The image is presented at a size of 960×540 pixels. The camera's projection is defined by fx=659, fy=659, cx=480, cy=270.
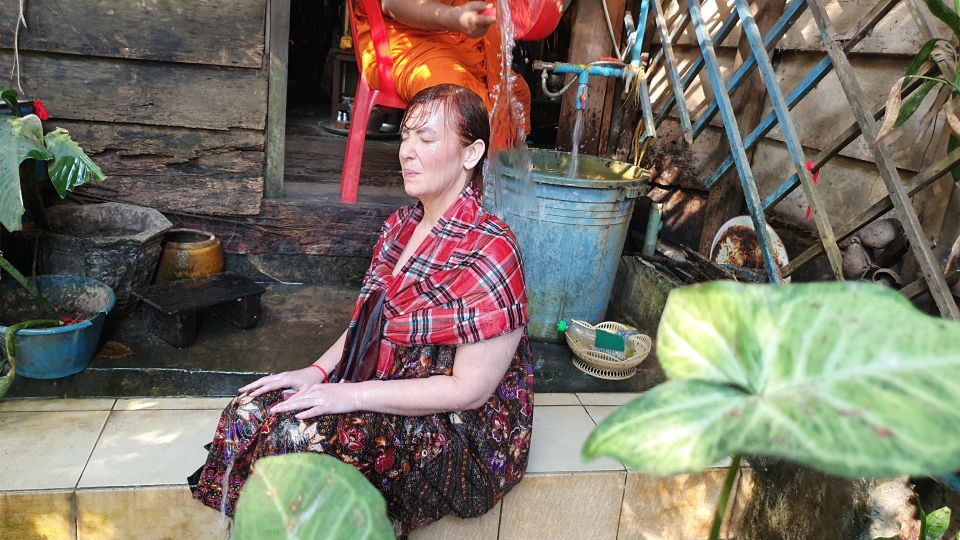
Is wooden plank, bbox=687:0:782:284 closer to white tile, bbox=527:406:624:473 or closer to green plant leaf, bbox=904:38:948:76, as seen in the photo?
green plant leaf, bbox=904:38:948:76

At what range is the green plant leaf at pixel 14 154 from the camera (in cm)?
217

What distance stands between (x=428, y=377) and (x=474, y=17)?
125 cm

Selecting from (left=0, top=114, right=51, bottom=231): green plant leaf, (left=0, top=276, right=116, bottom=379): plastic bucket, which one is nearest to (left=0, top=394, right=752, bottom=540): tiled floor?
(left=0, top=276, right=116, bottom=379): plastic bucket

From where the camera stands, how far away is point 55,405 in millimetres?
2285

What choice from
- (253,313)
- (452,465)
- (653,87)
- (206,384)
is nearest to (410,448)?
(452,465)

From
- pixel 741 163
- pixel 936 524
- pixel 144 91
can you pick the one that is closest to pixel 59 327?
pixel 144 91

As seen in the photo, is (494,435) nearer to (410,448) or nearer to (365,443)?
(410,448)

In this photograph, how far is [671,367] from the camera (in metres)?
0.55

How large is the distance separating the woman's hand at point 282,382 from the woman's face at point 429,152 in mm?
604

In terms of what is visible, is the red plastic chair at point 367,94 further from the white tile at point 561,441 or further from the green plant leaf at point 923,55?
the green plant leaf at point 923,55

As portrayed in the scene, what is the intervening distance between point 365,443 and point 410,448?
0.14 meters

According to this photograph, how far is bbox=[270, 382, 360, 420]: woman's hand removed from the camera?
1.62 meters

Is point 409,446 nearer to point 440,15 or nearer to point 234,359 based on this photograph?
point 234,359

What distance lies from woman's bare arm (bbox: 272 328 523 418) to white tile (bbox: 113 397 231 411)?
930 mm
